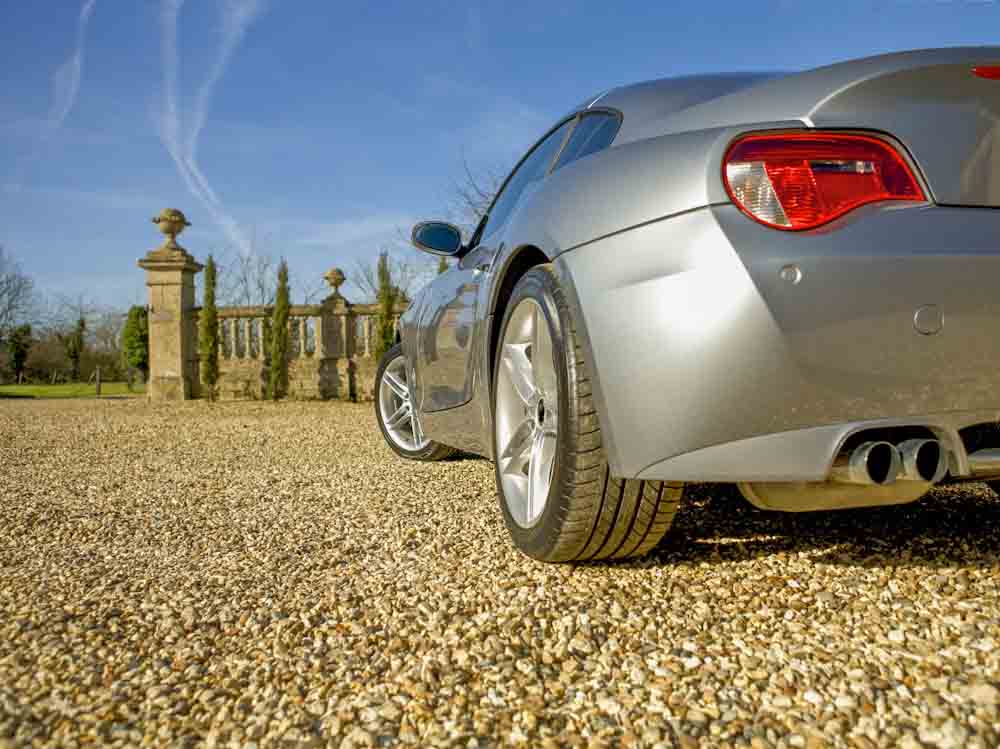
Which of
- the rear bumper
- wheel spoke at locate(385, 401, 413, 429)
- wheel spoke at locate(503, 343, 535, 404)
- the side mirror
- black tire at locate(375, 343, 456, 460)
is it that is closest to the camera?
the rear bumper

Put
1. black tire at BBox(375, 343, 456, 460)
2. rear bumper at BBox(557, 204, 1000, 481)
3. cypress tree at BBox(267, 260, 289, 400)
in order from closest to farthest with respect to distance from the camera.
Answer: rear bumper at BBox(557, 204, 1000, 481), black tire at BBox(375, 343, 456, 460), cypress tree at BBox(267, 260, 289, 400)

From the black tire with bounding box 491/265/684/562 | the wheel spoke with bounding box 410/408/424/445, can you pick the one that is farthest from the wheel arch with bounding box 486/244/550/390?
the wheel spoke with bounding box 410/408/424/445

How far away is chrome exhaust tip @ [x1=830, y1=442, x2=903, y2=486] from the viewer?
1597 mm

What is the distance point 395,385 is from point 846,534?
332 centimetres

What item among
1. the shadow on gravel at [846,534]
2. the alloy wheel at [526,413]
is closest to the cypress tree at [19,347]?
the alloy wheel at [526,413]

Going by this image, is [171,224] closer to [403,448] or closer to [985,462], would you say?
[403,448]

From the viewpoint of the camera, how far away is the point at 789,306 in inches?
A: 62.7

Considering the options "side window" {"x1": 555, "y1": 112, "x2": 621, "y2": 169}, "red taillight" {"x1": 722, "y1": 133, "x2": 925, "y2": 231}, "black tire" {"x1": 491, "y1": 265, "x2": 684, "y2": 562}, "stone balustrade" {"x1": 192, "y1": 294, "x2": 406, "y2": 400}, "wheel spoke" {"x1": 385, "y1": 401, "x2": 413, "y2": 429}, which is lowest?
"black tire" {"x1": 491, "y1": 265, "x2": 684, "y2": 562}

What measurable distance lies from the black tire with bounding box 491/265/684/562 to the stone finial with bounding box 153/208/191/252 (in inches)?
498

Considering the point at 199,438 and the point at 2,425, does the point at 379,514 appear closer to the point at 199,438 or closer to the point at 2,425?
the point at 199,438

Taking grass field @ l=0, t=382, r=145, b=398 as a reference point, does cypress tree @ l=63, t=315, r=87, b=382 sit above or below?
above

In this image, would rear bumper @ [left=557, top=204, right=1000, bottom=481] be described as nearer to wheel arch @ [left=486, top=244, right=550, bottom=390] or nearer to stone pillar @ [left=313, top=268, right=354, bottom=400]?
wheel arch @ [left=486, top=244, right=550, bottom=390]

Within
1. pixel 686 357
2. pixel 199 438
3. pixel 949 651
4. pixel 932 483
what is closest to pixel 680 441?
pixel 686 357

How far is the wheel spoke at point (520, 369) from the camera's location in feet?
8.05
